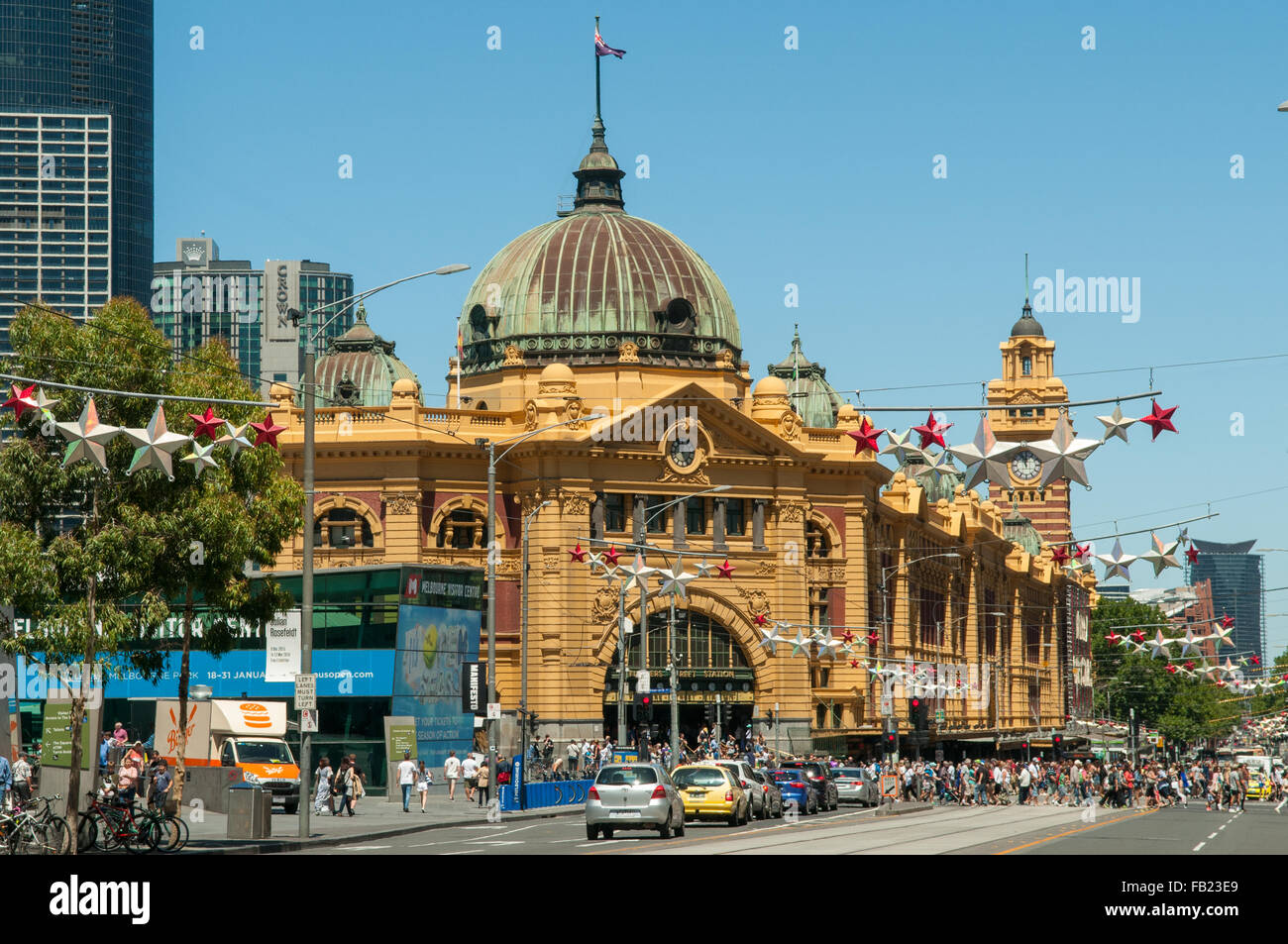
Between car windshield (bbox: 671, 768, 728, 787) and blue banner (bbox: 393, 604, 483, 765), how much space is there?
384 inches

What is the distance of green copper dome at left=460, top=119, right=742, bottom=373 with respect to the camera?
88375mm

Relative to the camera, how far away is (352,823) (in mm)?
41281

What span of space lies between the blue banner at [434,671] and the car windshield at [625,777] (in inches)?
589

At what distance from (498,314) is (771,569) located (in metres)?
18.6

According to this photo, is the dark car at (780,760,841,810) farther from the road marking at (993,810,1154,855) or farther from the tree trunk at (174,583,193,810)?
the tree trunk at (174,583,193,810)

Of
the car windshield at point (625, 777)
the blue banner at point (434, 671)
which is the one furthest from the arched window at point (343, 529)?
the car windshield at point (625, 777)

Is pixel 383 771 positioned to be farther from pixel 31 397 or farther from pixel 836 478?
pixel 836 478

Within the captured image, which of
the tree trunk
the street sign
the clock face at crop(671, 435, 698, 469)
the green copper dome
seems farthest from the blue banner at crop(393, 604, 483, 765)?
the green copper dome

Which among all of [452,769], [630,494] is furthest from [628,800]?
[630,494]

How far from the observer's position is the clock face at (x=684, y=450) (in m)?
81.6

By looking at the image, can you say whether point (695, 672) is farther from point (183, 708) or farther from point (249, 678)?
point (183, 708)

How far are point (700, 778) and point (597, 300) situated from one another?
4827 centimetres
